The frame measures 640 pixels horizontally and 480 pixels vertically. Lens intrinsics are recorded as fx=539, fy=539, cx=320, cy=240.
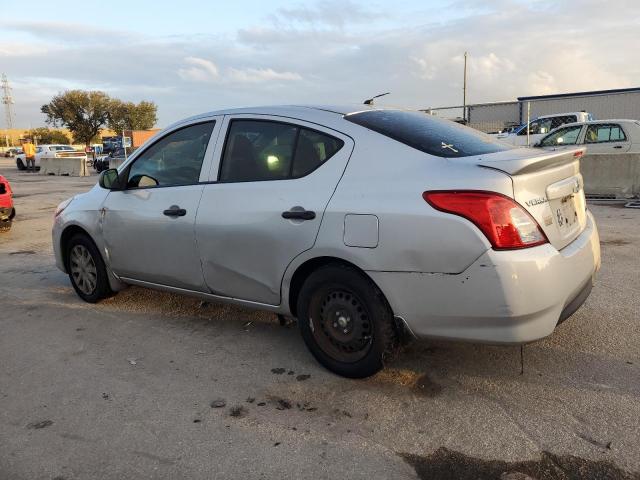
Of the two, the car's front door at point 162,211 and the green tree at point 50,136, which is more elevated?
the green tree at point 50,136

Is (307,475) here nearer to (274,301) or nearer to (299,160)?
(274,301)

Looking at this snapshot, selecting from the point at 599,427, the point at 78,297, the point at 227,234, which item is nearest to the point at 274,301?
the point at 227,234

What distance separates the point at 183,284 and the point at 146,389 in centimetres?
100

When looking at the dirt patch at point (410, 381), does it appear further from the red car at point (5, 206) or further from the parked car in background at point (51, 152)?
the parked car in background at point (51, 152)

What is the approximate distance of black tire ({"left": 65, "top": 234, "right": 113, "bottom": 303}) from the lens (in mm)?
4898

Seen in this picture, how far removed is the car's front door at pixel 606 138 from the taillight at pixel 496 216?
1095cm

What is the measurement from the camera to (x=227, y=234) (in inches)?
146

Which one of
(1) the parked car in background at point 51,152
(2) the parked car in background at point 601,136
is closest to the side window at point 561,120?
(2) the parked car in background at point 601,136

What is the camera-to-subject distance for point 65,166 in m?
27.5

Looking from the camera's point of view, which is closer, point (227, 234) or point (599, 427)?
point (599, 427)

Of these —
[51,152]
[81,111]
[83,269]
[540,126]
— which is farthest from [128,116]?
[83,269]

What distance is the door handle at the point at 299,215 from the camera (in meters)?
3.23

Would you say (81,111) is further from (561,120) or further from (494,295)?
(494,295)

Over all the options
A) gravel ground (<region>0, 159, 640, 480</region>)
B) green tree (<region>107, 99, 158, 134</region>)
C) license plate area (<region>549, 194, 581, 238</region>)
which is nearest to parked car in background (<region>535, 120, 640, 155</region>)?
gravel ground (<region>0, 159, 640, 480</region>)
